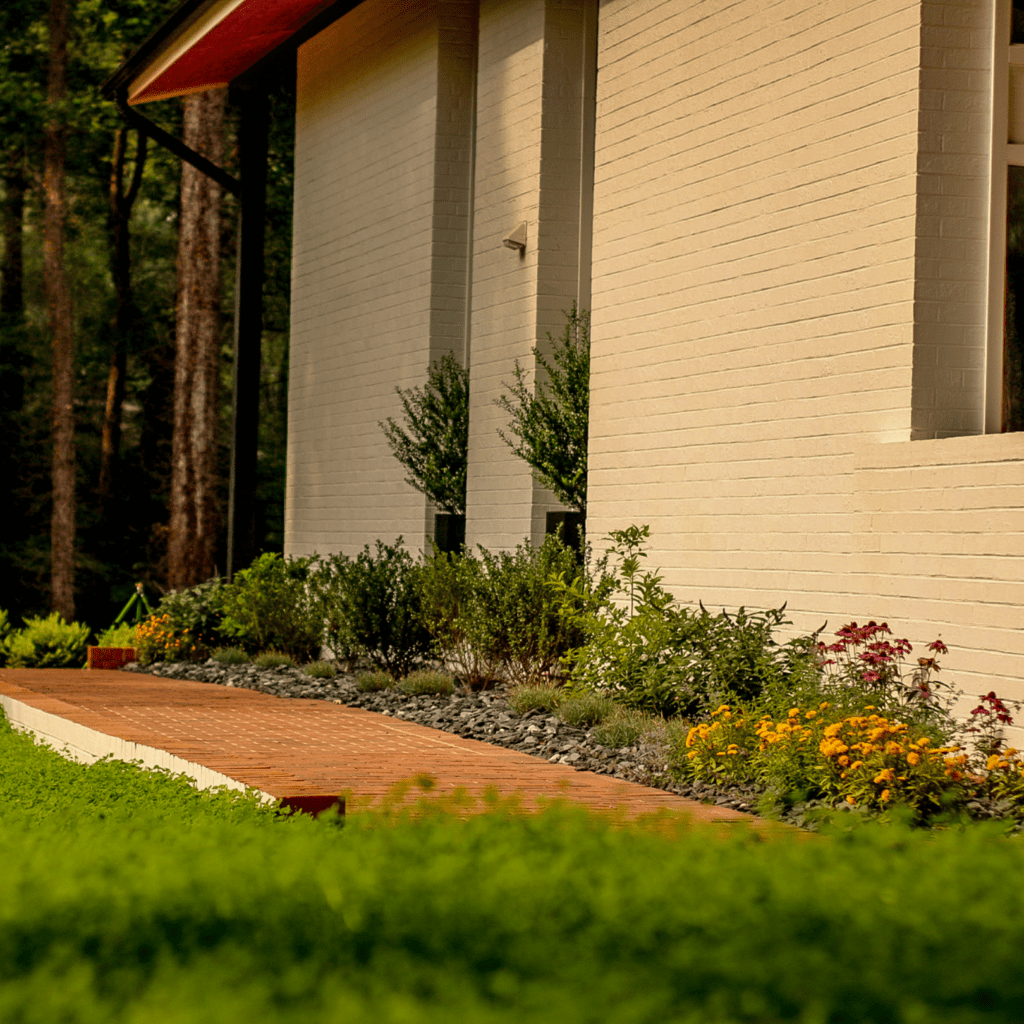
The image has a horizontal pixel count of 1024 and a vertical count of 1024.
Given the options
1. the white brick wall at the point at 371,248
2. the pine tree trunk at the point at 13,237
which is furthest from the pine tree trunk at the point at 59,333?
the white brick wall at the point at 371,248

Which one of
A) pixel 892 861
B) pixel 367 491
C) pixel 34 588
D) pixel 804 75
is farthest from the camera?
pixel 34 588

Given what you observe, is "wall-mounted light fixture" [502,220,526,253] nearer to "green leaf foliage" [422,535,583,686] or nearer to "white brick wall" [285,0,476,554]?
"white brick wall" [285,0,476,554]

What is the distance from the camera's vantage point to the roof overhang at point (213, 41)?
11.3 metres

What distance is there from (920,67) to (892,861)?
4668 millimetres

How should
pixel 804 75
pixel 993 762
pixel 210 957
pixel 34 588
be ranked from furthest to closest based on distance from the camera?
pixel 34 588, pixel 804 75, pixel 993 762, pixel 210 957

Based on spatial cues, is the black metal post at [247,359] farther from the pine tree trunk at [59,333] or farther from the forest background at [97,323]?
the pine tree trunk at [59,333]

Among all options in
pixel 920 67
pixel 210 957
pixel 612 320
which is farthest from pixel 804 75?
pixel 210 957

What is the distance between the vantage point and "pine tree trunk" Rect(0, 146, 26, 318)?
26172 millimetres

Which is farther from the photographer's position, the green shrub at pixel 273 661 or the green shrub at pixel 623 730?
the green shrub at pixel 273 661

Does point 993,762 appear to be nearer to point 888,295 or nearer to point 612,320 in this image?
point 888,295

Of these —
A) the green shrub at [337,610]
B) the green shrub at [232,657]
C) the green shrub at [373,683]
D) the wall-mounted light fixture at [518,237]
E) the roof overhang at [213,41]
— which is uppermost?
the roof overhang at [213,41]

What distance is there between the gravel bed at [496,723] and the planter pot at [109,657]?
102cm

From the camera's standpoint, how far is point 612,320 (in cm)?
845

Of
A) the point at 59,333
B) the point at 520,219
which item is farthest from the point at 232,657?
the point at 59,333
